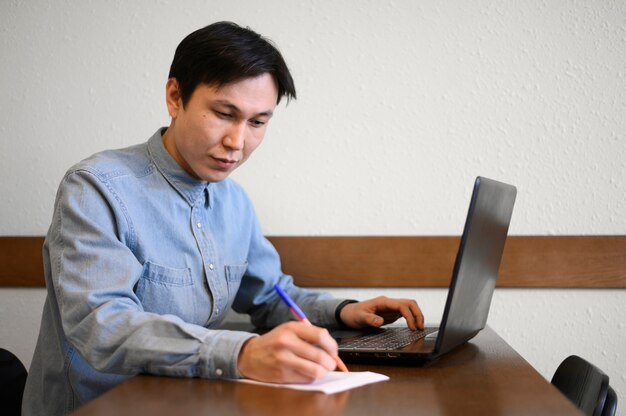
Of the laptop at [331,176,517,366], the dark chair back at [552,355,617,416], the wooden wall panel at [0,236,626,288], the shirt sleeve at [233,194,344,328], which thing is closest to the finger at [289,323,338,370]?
the laptop at [331,176,517,366]

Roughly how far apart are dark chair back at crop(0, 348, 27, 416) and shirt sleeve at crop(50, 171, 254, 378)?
0.80 ft

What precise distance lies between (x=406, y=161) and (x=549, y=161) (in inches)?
14.9

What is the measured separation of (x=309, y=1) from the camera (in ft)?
6.26

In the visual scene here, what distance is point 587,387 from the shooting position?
48.6 inches

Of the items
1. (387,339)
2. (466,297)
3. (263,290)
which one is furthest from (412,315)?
(263,290)

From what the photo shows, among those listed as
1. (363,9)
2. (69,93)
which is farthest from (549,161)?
(69,93)

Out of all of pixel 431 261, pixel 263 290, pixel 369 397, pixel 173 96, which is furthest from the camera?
pixel 431 261

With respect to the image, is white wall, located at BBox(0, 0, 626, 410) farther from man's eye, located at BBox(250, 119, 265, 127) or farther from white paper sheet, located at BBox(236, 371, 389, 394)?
white paper sheet, located at BBox(236, 371, 389, 394)

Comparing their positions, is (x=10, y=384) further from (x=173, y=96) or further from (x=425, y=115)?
(x=425, y=115)

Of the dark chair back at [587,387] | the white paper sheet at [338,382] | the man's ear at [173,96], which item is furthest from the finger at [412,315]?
the man's ear at [173,96]

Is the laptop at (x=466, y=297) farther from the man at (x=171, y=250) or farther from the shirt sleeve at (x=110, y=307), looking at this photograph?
the shirt sleeve at (x=110, y=307)

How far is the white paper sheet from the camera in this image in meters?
0.95

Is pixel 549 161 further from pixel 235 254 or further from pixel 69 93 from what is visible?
pixel 69 93

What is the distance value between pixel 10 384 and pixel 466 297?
Result: 93 cm
